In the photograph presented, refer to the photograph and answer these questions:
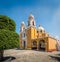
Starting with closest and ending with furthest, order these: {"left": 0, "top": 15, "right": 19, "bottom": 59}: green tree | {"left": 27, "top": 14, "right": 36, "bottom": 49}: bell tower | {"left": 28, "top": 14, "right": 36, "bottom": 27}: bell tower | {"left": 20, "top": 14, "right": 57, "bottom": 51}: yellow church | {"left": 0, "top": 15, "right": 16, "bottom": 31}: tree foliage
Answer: {"left": 0, "top": 15, "right": 19, "bottom": 59}: green tree → {"left": 0, "top": 15, "right": 16, "bottom": 31}: tree foliage → {"left": 20, "top": 14, "right": 57, "bottom": 51}: yellow church → {"left": 27, "top": 14, "right": 36, "bottom": 49}: bell tower → {"left": 28, "top": 14, "right": 36, "bottom": 27}: bell tower

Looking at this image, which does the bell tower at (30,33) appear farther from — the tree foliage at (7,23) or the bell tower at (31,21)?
the tree foliage at (7,23)

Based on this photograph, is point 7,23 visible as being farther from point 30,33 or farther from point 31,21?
point 31,21

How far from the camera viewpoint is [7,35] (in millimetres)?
16484

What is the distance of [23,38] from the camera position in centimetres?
4075

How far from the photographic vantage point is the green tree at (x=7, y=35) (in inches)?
627

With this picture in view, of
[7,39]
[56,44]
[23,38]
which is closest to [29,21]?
[23,38]

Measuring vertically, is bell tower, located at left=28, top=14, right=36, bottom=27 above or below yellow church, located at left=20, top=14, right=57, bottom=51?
above

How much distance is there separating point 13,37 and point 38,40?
17056mm

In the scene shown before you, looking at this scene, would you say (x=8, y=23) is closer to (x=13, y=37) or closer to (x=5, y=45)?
(x=13, y=37)

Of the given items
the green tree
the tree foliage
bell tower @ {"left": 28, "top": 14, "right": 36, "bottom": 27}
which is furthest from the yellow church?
the green tree

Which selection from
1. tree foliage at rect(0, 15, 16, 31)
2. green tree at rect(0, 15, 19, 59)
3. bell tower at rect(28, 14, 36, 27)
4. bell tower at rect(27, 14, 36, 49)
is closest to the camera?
green tree at rect(0, 15, 19, 59)

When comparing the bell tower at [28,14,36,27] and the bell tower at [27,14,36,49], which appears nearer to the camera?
the bell tower at [27,14,36,49]

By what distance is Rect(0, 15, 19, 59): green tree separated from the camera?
1593 centimetres

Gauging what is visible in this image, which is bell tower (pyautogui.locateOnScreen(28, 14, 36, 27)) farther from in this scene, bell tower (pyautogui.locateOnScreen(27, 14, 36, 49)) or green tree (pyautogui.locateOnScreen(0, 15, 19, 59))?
green tree (pyautogui.locateOnScreen(0, 15, 19, 59))
